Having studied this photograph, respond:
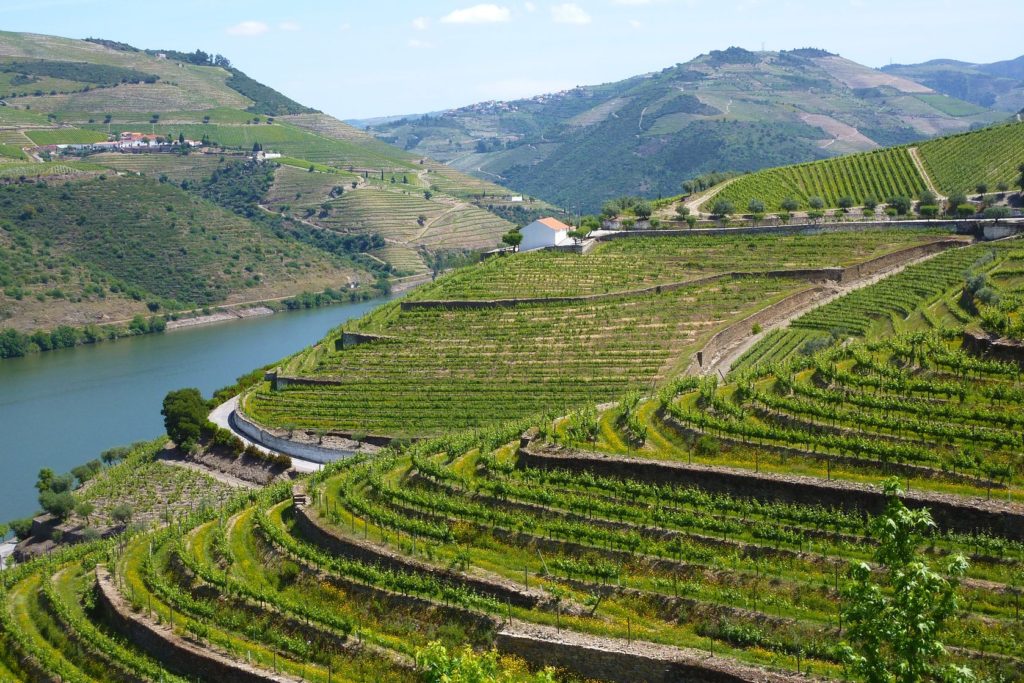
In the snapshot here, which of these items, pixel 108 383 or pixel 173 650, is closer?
pixel 173 650

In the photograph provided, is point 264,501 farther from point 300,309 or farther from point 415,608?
point 300,309

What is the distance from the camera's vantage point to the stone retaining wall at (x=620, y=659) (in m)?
15.0

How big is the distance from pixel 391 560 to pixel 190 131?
5983 inches

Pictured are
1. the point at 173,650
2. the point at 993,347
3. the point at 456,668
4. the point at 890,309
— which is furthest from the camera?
the point at 890,309

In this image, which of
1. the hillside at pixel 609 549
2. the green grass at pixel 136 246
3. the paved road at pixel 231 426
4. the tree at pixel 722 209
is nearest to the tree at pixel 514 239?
the tree at pixel 722 209

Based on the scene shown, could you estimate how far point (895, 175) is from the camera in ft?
229

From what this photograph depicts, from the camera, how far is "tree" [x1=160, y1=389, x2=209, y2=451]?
145 feet

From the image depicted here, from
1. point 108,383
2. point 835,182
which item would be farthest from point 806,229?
point 108,383

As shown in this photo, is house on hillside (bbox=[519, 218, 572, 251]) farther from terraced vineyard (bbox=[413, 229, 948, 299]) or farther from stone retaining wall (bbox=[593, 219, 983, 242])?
terraced vineyard (bbox=[413, 229, 948, 299])

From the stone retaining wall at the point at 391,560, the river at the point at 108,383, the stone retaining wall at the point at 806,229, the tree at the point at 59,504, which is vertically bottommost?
the river at the point at 108,383

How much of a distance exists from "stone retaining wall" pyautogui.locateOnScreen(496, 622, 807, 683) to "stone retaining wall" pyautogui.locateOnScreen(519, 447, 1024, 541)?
5.24 m

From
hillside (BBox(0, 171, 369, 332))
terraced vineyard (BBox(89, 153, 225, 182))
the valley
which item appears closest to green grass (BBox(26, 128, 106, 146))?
terraced vineyard (BBox(89, 153, 225, 182))

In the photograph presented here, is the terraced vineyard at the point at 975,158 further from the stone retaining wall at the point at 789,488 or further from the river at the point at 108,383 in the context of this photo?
the stone retaining wall at the point at 789,488

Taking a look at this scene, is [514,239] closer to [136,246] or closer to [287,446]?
[287,446]
